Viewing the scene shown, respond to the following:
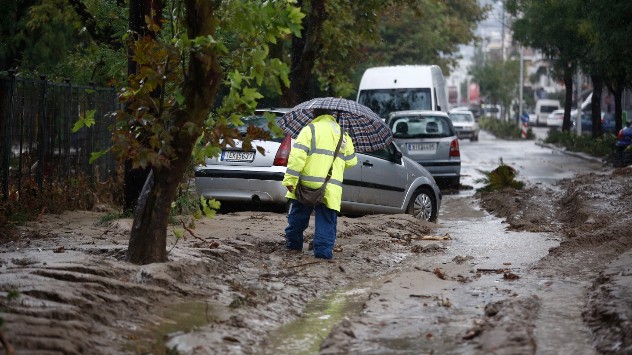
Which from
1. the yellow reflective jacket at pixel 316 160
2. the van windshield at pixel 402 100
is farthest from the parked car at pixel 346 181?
the van windshield at pixel 402 100

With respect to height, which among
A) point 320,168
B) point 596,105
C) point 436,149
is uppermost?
point 596,105

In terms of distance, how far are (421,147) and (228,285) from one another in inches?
599

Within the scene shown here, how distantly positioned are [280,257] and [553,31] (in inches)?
1229

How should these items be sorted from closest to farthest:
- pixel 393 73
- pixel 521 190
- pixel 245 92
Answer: pixel 245 92, pixel 521 190, pixel 393 73

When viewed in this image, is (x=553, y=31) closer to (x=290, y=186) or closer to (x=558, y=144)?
(x=558, y=144)

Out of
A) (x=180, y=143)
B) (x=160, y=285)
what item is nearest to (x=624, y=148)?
(x=180, y=143)

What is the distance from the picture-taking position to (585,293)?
9.14 meters

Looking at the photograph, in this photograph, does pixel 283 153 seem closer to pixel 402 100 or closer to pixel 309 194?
pixel 309 194

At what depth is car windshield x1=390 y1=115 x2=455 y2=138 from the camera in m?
24.0

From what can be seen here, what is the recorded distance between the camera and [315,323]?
26.5 ft

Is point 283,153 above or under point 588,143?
above

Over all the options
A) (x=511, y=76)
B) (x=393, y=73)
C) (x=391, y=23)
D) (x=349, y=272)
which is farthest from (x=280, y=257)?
(x=511, y=76)

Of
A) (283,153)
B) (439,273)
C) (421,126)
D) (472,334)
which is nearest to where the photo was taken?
(472,334)

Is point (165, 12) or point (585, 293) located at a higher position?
point (165, 12)
